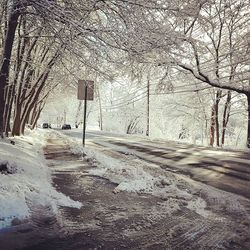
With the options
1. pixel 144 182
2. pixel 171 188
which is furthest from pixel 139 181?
pixel 171 188

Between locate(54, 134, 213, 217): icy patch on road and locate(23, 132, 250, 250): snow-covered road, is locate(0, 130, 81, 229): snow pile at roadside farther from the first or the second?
locate(54, 134, 213, 217): icy patch on road

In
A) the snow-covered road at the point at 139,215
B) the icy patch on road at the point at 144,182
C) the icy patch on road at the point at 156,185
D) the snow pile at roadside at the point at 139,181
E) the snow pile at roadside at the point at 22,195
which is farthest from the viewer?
the snow pile at roadside at the point at 139,181

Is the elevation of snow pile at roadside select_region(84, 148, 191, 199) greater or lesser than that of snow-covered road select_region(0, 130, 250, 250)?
greater

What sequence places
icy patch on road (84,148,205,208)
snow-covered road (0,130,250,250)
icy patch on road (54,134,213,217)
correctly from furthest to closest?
icy patch on road (84,148,205,208) → icy patch on road (54,134,213,217) → snow-covered road (0,130,250,250)

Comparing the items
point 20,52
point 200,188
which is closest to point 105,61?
point 200,188

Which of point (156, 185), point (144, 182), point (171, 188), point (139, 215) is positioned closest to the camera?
point (139, 215)

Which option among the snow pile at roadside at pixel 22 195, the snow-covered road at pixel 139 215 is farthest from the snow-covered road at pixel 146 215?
the snow pile at roadside at pixel 22 195

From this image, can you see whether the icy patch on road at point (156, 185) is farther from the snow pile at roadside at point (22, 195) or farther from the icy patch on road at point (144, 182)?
the snow pile at roadside at point (22, 195)

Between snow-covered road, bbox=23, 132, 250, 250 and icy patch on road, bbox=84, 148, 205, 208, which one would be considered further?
icy patch on road, bbox=84, 148, 205, 208

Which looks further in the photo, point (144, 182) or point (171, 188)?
point (144, 182)

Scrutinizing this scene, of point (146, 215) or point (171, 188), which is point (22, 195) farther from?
point (171, 188)

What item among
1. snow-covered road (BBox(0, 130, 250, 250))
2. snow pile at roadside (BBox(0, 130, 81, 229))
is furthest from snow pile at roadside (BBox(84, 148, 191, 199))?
snow pile at roadside (BBox(0, 130, 81, 229))

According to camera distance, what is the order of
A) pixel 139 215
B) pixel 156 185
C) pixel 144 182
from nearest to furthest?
pixel 139 215 → pixel 156 185 → pixel 144 182

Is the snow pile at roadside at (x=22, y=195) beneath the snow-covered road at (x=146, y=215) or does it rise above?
above
